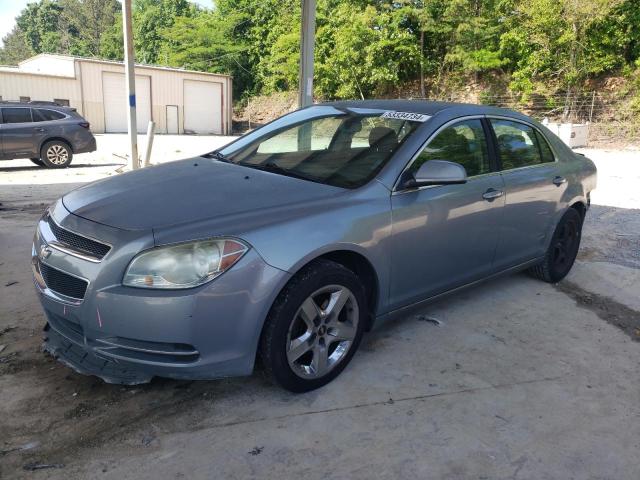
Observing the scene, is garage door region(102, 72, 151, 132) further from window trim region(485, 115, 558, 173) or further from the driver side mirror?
the driver side mirror

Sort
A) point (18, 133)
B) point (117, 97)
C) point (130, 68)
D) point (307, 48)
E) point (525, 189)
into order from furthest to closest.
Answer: point (117, 97), point (18, 133), point (130, 68), point (307, 48), point (525, 189)

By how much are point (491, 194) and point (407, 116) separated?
2.73ft

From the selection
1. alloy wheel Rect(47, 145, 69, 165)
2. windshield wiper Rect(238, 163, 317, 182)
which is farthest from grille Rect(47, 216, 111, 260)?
alloy wheel Rect(47, 145, 69, 165)

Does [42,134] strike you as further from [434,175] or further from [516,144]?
[434,175]

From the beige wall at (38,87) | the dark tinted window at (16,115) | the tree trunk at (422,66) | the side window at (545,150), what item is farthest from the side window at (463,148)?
the tree trunk at (422,66)

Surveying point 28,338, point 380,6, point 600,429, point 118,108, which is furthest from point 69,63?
point 600,429

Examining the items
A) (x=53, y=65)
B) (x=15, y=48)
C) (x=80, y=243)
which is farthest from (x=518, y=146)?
(x=15, y=48)

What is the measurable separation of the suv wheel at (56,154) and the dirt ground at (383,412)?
31.5 ft

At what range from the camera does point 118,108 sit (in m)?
30.3

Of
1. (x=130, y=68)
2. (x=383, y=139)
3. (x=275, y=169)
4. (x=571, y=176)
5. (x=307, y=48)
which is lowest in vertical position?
(x=571, y=176)

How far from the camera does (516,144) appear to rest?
14.1 ft

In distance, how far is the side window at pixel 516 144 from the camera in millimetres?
4082

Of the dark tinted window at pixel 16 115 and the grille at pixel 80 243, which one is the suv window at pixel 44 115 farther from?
the grille at pixel 80 243

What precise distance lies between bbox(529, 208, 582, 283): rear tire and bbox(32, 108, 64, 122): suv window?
11998 mm
